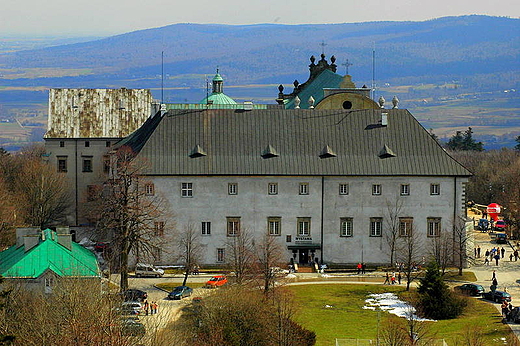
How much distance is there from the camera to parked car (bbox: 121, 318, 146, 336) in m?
56.5

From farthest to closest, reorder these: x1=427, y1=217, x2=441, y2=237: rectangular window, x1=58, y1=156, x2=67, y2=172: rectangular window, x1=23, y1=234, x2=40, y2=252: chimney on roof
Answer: x1=58, y1=156, x2=67, y2=172: rectangular window < x1=427, y1=217, x2=441, y2=237: rectangular window < x1=23, y1=234, x2=40, y2=252: chimney on roof

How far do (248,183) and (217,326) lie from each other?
28.5 metres

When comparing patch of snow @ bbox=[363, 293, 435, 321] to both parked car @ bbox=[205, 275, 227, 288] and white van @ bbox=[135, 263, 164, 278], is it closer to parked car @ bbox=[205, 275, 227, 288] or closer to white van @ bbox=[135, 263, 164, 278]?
parked car @ bbox=[205, 275, 227, 288]

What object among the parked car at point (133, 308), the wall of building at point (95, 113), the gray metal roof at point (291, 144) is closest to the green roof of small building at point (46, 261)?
the parked car at point (133, 308)

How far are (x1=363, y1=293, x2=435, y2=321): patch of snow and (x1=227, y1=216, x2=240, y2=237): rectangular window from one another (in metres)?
13.5

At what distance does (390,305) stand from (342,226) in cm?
1430

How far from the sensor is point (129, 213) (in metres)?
83.2

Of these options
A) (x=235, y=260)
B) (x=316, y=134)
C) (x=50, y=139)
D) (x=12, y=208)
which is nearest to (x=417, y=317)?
(x=235, y=260)

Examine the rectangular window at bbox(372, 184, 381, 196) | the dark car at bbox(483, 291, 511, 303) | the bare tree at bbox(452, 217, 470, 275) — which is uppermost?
the rectangular window at bbox(372, 184, 381, 196)

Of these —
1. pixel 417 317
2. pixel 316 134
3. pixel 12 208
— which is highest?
pixel 316 134

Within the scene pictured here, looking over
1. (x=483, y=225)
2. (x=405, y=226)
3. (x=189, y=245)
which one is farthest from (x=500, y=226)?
(x=189, y=245)

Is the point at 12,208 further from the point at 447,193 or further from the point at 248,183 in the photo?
the point at 447,193

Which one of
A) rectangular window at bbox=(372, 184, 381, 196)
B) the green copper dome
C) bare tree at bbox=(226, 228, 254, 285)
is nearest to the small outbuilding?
bare tree at bbox=(226, 228, 254, 285)

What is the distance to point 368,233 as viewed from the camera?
296ft
